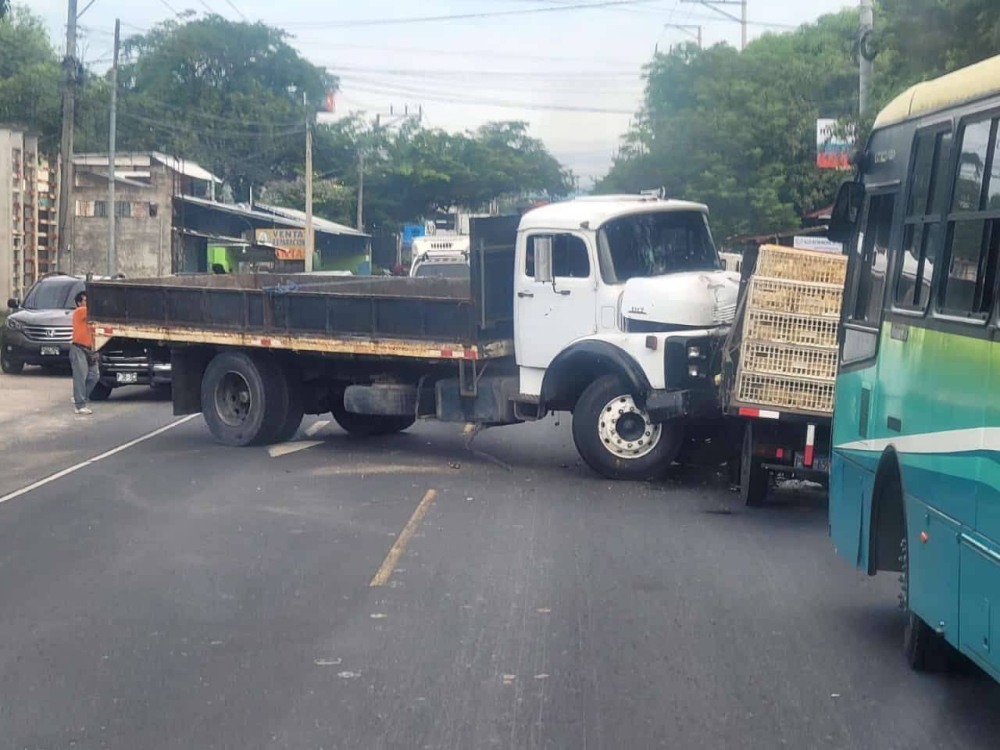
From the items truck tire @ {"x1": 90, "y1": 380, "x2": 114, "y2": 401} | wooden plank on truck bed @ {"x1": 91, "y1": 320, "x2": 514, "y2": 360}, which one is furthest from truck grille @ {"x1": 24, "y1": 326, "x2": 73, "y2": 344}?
wooden plank on truck bed @ {"x1": 91, "y1": 320, "x2": 514, "y2": 360}

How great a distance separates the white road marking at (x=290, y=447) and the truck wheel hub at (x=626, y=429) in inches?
162

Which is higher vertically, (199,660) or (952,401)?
(952,401)

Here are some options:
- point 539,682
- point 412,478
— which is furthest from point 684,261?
point 539,682

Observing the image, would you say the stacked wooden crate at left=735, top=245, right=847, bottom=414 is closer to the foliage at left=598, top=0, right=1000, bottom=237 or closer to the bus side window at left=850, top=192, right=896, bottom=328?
the bus side window at left=850, top=192, right=896, bottom=328

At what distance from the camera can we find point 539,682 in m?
6.78

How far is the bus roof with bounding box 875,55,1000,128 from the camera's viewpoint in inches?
234

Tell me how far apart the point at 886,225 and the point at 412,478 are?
7.03m

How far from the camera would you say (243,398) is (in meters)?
16.6

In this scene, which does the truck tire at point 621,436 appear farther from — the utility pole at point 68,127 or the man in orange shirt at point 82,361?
the utility pole at point 68,127

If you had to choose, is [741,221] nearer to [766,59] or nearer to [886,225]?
[766,59]

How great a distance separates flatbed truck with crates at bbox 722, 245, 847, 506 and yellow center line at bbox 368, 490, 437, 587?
275cm

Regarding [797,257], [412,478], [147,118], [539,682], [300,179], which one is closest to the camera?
[539,682]

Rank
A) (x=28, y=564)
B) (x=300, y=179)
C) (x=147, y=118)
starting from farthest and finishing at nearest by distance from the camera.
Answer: (x=300, y=179) < (x=147, y=118) < (x=28, y=564)

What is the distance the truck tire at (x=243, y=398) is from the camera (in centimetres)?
1612
